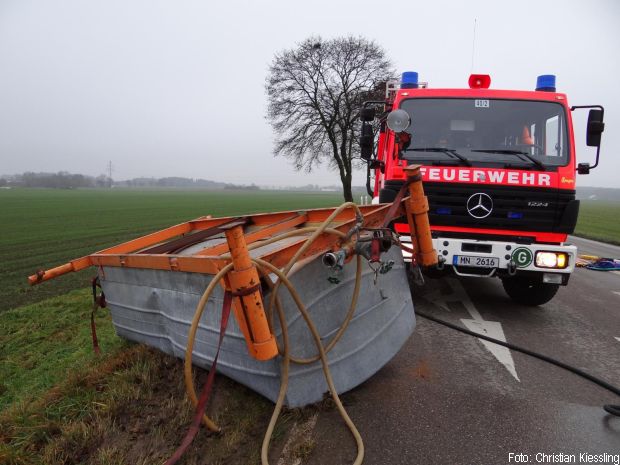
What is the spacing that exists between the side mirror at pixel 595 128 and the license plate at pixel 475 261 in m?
1.86

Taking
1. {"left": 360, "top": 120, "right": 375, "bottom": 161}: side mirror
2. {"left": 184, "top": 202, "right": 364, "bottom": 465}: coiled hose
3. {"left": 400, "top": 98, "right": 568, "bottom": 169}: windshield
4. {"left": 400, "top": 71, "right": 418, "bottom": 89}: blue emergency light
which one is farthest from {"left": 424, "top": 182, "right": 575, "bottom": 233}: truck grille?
{"left": 184, "top": 202, "right": 364, "bottom": 465}: coiled hose

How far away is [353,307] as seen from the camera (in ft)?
8.55

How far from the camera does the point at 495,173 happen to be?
416 centimetres

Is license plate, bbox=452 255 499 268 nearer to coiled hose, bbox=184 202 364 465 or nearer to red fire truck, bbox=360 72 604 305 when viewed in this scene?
red fire truck, bbox=360 72 604 305

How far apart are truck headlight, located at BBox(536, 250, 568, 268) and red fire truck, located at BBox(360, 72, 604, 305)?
1cm

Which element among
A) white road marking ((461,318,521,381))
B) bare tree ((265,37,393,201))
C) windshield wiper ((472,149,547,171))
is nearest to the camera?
white road marking ((461,318,521,381))

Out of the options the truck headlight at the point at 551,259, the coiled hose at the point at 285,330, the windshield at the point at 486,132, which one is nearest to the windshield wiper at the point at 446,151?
the windshield at the point at 486,132

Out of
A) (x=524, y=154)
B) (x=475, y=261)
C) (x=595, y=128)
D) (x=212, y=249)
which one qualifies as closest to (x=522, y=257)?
(x=475, y=261)

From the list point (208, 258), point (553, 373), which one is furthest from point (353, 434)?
point (553, 373)

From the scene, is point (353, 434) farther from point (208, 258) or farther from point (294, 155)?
point (294, 155)

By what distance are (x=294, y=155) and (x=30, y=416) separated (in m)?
20.9

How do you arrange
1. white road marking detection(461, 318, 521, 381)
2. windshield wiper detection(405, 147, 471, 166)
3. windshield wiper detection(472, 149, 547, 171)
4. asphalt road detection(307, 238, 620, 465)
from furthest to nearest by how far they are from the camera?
windshield wiper detection(405, 147, 471, 166) → windshield wiper detection(472, 149, 547, 171) → white road marking detection(461, 318, 521, 381) → asphalt road detection(307, 238, 620, 465)

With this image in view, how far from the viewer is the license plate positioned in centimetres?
416

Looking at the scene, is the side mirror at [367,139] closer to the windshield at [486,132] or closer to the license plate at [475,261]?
the windshield at [486,132]
